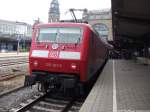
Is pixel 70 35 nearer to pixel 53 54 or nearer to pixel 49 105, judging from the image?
pixel 53 54

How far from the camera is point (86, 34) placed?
39.2ft

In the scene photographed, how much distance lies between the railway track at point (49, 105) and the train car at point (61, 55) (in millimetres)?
545

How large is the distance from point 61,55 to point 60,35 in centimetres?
86

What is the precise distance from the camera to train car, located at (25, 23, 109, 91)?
11594 millimetres

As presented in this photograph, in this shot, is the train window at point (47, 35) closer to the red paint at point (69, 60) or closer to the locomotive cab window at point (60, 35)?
the locomotive cab window at point (60, 35)

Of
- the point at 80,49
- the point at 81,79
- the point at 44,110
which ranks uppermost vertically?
the point at 80,49

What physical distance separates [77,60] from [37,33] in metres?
2.12

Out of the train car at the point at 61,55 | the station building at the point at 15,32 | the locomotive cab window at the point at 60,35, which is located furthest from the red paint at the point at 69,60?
the station building at the point at 15,32

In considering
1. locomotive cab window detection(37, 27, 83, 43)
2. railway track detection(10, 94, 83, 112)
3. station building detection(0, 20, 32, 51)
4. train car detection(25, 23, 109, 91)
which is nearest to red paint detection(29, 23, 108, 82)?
train car detection(25, 23, 109, 91)

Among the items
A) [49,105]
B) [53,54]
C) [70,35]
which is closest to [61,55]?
[53,54]

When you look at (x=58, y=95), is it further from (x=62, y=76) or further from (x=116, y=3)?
(x=116, y=3)

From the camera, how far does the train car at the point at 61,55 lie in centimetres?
1159

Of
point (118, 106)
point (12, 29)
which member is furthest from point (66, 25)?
point (12, 29)

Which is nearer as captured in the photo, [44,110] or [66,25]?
[44,110]
